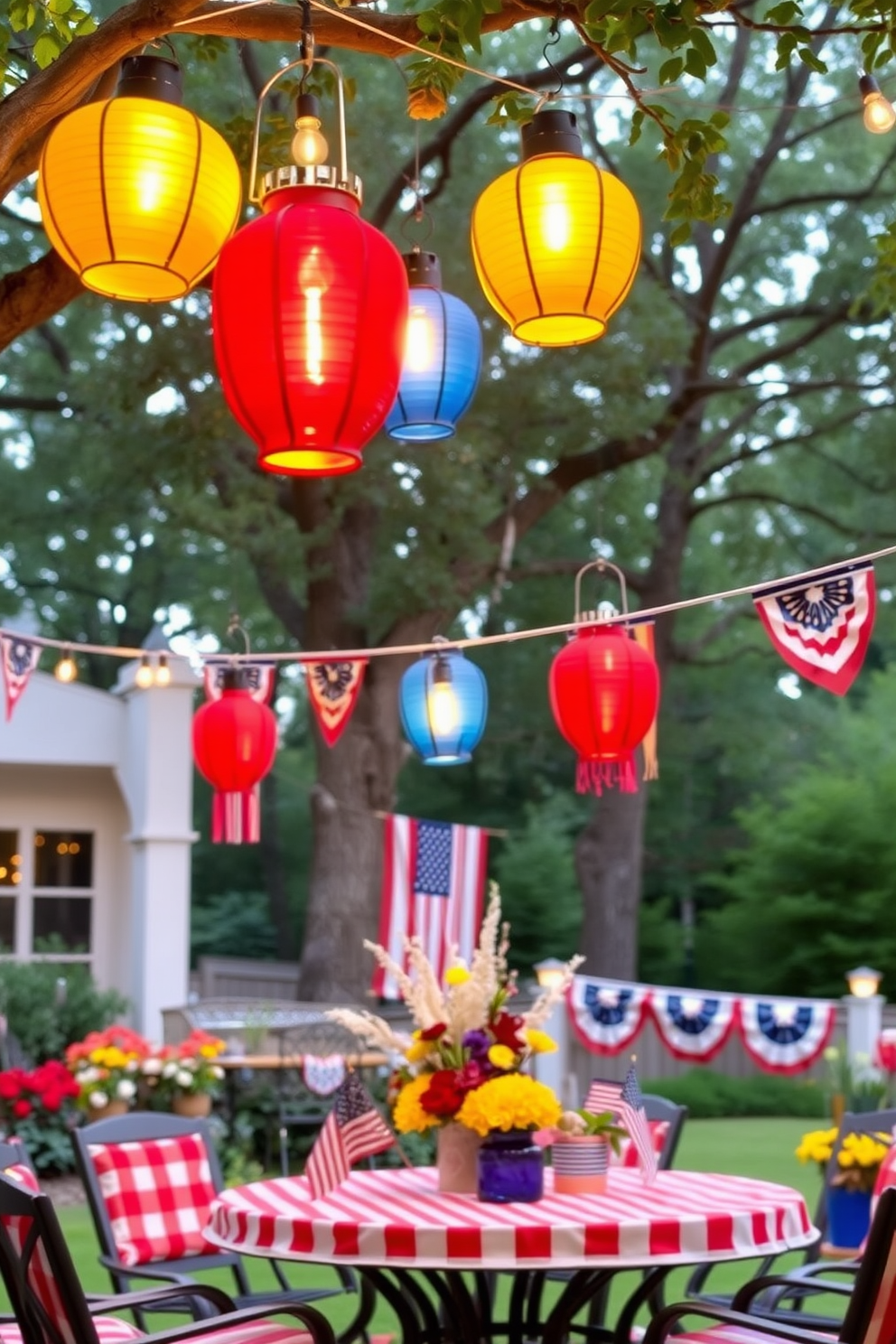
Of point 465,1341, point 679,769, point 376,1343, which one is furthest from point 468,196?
point 679,769

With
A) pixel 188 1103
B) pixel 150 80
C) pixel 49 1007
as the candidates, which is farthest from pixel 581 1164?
pixel 49 1007

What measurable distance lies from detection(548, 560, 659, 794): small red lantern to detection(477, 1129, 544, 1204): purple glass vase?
1583 mm

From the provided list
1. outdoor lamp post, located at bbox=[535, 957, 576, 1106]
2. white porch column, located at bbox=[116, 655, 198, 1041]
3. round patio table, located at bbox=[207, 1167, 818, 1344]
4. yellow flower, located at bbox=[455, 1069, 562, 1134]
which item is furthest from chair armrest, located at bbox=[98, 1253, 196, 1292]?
outdoor lamp post, located at bbox=[535, 957, 576, 1106]

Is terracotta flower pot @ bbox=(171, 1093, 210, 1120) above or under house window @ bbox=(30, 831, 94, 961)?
under

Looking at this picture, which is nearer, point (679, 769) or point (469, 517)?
point (469, 517)

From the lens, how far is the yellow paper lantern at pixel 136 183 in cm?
301

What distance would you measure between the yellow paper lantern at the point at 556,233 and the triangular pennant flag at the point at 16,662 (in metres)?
4.94

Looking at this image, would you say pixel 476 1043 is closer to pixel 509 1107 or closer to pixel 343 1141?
pixel 509 1107

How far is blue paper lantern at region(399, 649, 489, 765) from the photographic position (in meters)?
7.20

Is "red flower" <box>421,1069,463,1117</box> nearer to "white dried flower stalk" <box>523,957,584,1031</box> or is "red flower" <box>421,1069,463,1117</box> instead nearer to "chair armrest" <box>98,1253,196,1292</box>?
"white dried flower stalk" <box>523,957,584,1031</box>

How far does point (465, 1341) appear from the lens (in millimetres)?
4488

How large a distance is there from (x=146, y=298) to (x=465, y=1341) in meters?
2.84

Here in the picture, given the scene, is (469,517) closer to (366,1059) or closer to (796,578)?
(366,1059)

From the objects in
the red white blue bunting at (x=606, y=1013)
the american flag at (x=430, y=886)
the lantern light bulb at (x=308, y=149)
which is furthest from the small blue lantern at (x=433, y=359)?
the red white blue bunting at (x=606, y=1013)
